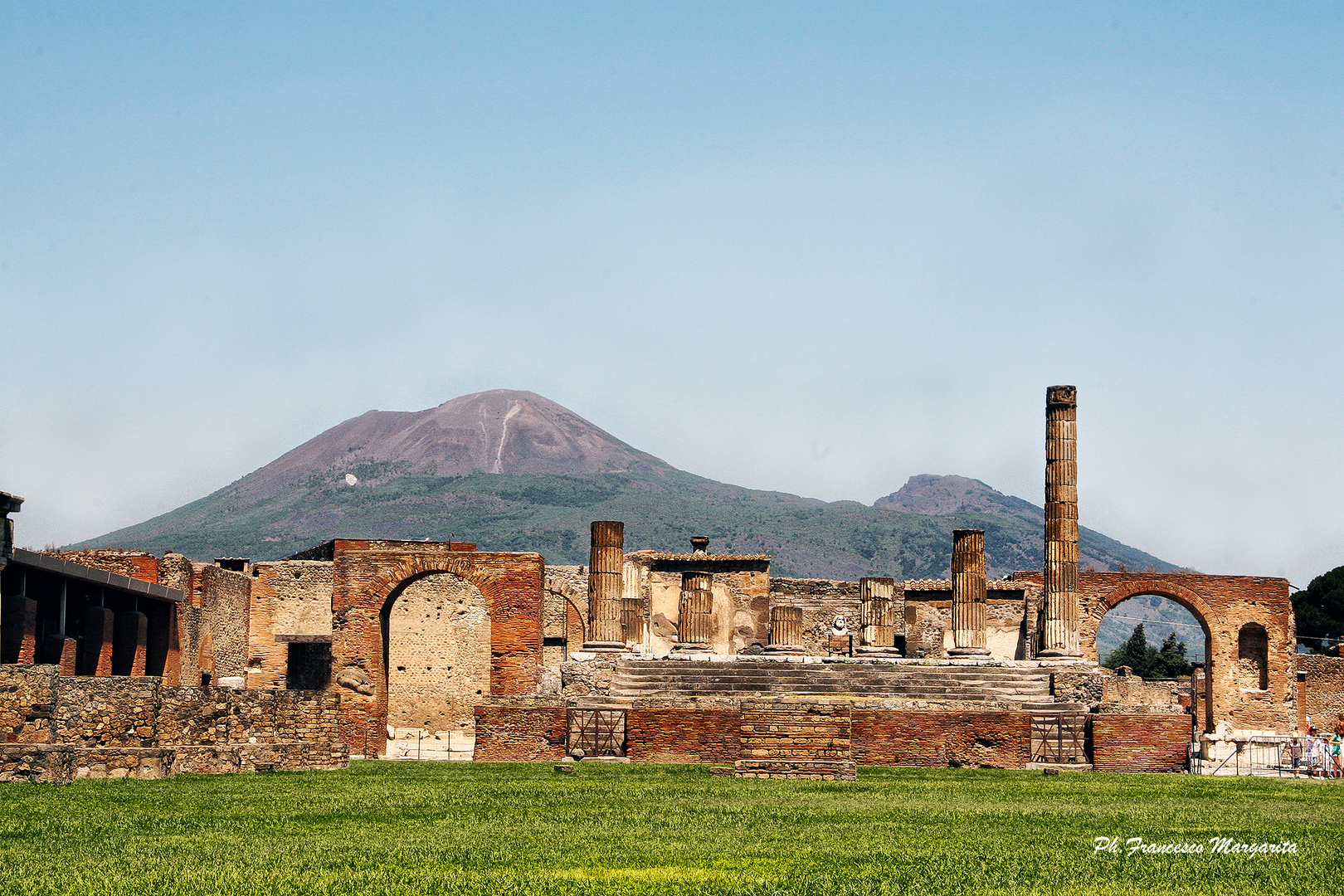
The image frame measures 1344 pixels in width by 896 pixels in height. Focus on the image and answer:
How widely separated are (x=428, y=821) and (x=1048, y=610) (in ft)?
84.6

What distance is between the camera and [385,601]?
109 feet

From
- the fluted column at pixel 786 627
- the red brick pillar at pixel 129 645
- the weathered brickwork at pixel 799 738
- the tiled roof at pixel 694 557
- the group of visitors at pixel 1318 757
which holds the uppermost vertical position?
the tiled roof at pixel 694 557

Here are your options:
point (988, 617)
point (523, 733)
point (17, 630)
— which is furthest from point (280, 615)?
point (988, 617)

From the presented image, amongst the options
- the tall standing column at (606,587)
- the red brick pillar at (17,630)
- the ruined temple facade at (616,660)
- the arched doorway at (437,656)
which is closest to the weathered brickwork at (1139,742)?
the ruined temple facade at (616,660)

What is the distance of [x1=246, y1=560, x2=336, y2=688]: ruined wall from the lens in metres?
42.1

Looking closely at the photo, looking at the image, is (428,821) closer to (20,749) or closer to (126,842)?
(126,842)

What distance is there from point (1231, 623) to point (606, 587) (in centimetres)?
2025

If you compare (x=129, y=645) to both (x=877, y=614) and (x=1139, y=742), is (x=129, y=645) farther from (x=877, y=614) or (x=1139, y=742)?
(x=1139, y=742)

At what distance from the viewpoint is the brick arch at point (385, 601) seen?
32344 mm

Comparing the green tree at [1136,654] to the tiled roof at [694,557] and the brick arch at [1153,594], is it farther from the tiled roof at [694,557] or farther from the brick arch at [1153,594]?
the tiled roof at [694,557]

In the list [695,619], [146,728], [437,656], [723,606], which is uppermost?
[723,606]

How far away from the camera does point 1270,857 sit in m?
13.3

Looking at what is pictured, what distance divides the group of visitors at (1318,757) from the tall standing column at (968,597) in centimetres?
754

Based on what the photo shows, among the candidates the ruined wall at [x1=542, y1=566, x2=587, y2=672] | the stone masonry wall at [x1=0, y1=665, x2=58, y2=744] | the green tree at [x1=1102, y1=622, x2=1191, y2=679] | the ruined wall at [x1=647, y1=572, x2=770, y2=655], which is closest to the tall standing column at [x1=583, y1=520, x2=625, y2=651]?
the ruined wall at [x1=647, y1=572, x2=770, y2=655]
